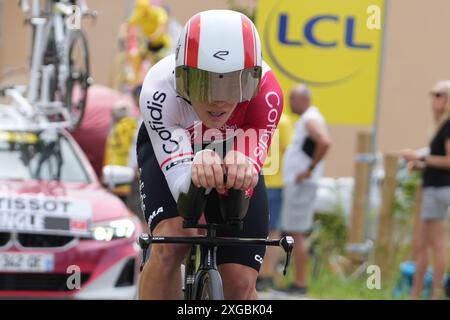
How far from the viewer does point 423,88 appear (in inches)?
631

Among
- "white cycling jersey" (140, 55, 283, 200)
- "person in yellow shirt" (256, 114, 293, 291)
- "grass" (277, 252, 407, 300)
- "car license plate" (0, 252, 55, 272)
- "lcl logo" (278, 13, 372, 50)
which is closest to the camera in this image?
"white cycling jersey" (140, 55, 283, 200)

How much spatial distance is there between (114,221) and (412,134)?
8869 millimetres

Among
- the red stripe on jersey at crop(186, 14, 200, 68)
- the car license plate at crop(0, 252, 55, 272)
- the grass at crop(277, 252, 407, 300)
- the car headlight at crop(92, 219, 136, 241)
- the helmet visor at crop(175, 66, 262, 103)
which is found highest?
the red stripe on jersey at crop(186, 14, 200, 68)

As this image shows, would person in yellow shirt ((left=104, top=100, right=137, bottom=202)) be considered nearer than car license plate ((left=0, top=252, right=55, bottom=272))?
No

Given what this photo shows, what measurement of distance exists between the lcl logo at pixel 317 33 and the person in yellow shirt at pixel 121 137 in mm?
1894

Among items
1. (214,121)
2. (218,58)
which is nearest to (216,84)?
(218,58)

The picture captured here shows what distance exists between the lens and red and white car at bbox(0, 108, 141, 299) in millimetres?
8352

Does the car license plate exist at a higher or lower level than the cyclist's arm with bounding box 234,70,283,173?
lower

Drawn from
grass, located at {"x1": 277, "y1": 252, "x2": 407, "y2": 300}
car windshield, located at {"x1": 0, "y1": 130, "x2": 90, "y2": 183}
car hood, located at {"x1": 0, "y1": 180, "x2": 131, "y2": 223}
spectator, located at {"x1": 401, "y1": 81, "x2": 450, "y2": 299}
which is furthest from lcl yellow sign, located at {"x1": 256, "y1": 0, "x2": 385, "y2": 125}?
car hood, located at {"x1": 0, "y1": 180, "x2": 131, "y2": 223}

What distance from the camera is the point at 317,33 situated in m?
11.0

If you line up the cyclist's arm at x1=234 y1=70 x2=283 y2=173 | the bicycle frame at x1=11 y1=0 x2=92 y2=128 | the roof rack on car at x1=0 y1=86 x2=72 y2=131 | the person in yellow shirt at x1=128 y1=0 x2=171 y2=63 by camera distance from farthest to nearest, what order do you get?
the person in yellow shirt at x1=128 y1=0 x2=171 y2=63, the bicycle frame at x1=11 y1=0 x2=92 y2=128, the roof rack on car at x1=0 y1=86 x2=72 y2=131, the cyclist's arm at x1=234 y1=70 x2=283 y2=173

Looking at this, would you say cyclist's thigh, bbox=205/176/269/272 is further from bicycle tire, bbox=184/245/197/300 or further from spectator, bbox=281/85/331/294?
spectator, bbox=281/85/331/294

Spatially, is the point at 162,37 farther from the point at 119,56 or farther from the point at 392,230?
the point at 392,230

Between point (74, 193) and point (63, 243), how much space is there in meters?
0.60
